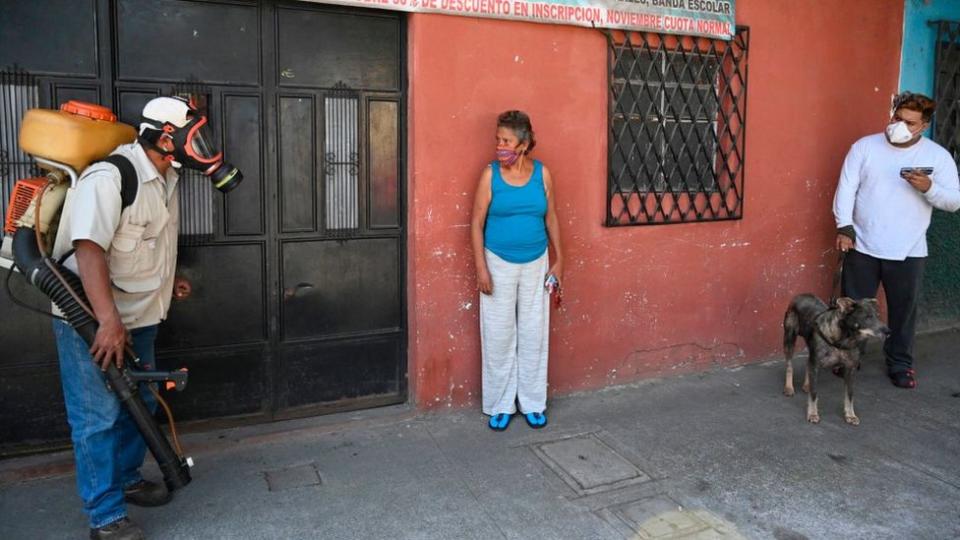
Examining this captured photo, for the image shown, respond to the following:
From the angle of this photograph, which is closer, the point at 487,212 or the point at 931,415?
the point at 487,212

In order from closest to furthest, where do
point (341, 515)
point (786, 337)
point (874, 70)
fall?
point (341, 515) < point (786, 337) < point (874, 70)

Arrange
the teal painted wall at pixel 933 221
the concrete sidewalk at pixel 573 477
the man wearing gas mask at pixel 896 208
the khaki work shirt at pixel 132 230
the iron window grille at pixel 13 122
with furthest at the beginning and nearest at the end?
the teal painted wall at pixel 933 221 < the man wearing gas mask at pixel 896 208 < the iron window grille at pixel 13 122 < the concrete sidewalk at pixel 573 477 < the khaki work shirt at pixel 132 230

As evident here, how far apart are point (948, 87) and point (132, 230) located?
6254 millimetres

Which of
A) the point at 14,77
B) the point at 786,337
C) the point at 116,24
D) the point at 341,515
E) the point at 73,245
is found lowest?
the point at 341,515

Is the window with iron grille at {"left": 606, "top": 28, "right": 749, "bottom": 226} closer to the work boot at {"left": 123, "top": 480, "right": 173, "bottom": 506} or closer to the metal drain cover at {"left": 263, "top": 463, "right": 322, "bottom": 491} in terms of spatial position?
the metal drain cover at {"left": 263, "top": 463, "right": 322, "bottom": 491}

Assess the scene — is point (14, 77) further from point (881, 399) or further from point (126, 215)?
point (881, 399)

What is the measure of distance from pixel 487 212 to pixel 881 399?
293 cm

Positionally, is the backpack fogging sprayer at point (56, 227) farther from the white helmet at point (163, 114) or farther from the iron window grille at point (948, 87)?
the iron window grille at point (948, 87)

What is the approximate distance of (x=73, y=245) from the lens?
2.88 m

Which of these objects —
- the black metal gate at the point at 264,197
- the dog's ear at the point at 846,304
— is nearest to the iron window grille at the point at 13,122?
the black metal gate at the point at 264,197

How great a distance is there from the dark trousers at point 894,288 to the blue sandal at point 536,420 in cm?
248

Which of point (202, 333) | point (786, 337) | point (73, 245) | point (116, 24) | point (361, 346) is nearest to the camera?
point (73, 245)

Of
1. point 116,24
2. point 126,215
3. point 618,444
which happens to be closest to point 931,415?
point 618,444

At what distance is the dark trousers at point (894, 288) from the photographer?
5.10 m
